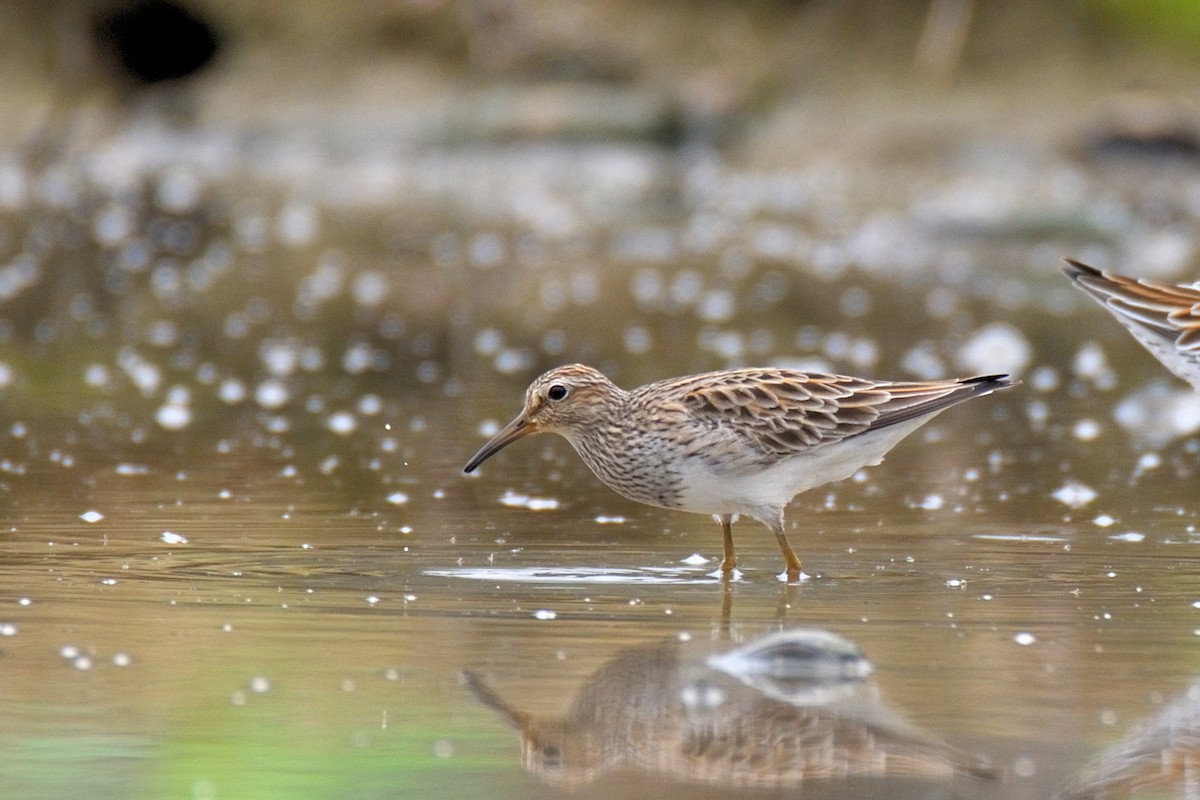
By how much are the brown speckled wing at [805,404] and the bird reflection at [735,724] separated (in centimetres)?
202

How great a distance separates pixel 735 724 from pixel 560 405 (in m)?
3.32

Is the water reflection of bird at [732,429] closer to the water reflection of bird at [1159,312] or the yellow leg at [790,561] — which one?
the yellow leg at [790,561]

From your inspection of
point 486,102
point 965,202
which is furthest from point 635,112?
point 965,202

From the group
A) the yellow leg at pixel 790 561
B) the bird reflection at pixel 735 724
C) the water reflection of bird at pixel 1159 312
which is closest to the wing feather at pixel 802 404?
the yellow leg at pixel 790 561

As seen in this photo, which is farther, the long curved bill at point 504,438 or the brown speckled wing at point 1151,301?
the brown speckled wing at point 1151,301

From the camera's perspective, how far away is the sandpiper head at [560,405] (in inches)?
332

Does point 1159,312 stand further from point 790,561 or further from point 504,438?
point 504,438

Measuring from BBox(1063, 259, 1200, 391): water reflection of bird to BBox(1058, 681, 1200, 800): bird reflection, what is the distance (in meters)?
3.84

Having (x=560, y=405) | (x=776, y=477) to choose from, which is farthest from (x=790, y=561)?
(x=560, y=405)

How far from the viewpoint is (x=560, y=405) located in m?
8.53

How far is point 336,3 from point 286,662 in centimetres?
2637

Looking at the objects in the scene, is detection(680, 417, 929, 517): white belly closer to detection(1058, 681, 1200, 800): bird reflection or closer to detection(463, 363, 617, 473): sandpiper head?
detection(463, 363, 617, 473): sandpiper head

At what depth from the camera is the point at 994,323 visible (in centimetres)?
1616

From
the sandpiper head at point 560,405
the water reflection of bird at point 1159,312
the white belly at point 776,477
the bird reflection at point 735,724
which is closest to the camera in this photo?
the bird reflection at point 735,724
